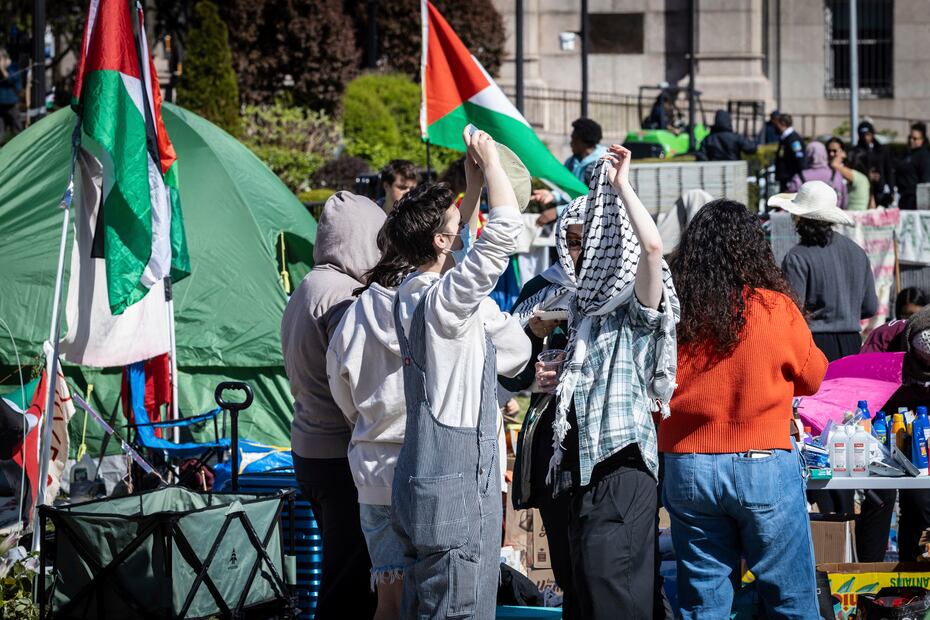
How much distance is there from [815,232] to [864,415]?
6.20 ft

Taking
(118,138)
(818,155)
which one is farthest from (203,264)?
(818,155)

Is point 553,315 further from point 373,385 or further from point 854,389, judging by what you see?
point 854,389

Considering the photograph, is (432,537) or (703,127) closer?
(432,537)

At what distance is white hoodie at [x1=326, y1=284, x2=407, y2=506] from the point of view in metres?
4.69

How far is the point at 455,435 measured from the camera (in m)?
4.18

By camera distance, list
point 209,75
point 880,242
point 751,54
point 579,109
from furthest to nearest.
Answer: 1. point 751,54
2. point 579,109
3. point 209,75
4. point 880,242

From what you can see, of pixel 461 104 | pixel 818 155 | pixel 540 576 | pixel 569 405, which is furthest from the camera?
pixel 818 155

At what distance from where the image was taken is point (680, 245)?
4.94 meters

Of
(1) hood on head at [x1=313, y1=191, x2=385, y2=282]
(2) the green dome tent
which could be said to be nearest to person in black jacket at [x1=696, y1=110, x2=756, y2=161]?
(2) the green dome tent

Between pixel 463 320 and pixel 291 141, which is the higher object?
pixel 291 141

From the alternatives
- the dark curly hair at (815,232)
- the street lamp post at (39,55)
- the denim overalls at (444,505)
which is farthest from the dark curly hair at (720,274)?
the street lamp post at (39,55)

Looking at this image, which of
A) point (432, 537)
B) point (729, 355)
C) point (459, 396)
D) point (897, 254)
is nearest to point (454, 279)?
point (459, 396)

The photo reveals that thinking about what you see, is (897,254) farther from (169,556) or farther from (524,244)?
(169,556)

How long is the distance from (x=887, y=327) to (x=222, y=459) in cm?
387
